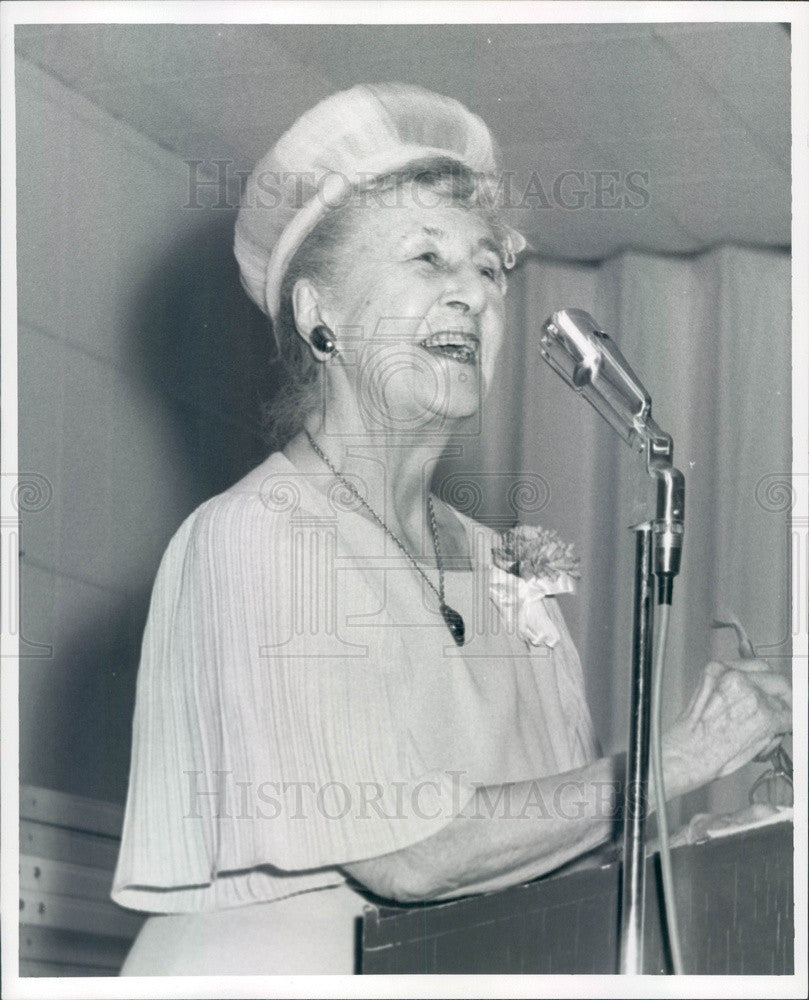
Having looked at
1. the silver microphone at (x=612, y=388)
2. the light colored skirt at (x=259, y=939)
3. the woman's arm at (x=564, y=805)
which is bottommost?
the light colored skirt at (x=259, y=939)

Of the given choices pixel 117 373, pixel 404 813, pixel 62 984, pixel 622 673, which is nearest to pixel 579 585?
pixel 622 673

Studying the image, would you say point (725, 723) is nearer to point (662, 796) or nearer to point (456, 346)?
point (662, 796)

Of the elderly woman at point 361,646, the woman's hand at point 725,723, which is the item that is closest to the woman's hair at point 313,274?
the elderly woman at point 361,646

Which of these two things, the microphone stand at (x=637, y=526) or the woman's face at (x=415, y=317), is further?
the woman's face at (x=415, y=317)

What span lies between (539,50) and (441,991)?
65.1 inches

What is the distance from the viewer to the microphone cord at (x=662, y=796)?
95.0 inches

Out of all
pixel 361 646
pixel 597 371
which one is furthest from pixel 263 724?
pixel 597 371

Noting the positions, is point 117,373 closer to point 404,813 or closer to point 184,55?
point 184,55

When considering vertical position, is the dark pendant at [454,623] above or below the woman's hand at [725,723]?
above

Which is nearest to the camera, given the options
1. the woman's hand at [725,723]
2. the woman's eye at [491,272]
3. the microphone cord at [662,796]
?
the microphone cord at [662,796]

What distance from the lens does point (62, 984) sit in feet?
8.28

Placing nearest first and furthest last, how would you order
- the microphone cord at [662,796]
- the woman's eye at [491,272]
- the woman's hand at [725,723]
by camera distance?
the microphone cord at [662,796], the woman's hand at [725,723], the woman's eye at [491,272]

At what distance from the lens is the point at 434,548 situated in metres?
2.61

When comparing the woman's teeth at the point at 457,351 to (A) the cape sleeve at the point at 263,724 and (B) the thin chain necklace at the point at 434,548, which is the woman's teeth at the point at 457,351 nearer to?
(B) the thin chain necklace at the point at 434,548
